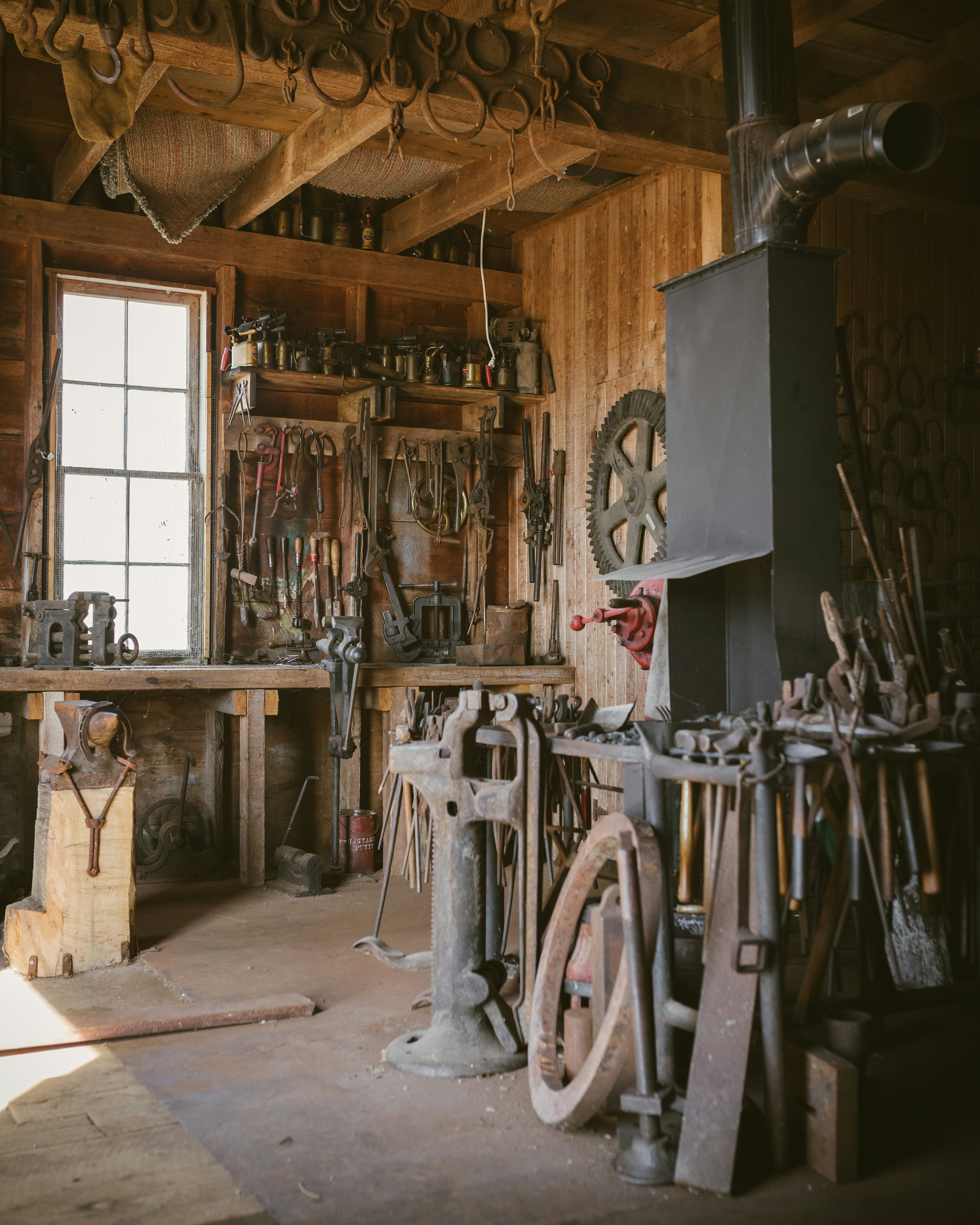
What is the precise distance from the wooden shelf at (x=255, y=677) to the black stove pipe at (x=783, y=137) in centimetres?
198

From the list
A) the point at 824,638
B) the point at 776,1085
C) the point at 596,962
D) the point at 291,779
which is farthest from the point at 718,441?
the point at 291,779

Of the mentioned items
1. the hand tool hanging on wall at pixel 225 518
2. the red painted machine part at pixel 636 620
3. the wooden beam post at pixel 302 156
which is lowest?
the red painted machine part at pixel 636 620

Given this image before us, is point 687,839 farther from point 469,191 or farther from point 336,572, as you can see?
point 469,191

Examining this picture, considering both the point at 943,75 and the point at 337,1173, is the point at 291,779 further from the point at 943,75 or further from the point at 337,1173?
the point at 943,75

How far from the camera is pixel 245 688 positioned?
5.61m

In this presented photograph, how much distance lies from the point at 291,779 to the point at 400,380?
226cm

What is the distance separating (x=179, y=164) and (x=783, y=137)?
3.01 metres

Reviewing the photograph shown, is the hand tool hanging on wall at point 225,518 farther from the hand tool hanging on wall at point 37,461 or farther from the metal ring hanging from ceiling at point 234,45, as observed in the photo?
the metal ring hanging from ceiling at point 234,45

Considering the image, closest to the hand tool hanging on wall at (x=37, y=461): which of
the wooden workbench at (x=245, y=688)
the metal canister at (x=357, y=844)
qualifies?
the wooden workbench at (x=245, y=688)

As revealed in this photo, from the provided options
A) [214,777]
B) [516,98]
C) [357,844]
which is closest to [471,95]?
[516,98]

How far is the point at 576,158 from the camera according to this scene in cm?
505

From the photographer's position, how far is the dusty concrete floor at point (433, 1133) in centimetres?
252

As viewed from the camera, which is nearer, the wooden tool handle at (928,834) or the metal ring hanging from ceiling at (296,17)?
the wooden tool handle at (928,834)

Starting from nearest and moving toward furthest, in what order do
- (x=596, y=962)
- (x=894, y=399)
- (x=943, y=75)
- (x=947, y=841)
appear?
(x=596, y=962) → (x=947, y=841) → (x=943, y=75) → (x=894, y=399)
